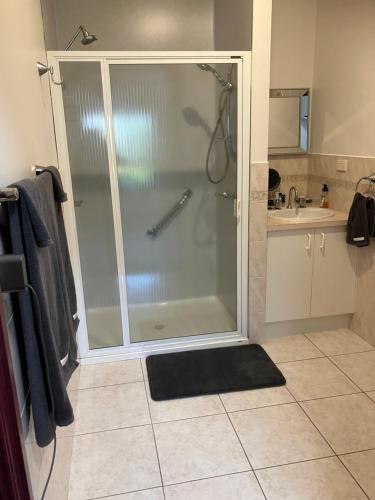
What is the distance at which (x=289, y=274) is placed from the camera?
2.78 metres

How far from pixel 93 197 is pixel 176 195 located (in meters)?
0.67

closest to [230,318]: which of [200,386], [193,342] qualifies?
[193,342]

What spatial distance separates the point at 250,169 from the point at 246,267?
0.67 meters

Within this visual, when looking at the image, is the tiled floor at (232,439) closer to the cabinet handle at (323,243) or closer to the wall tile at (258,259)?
the wall tile at (258,259)

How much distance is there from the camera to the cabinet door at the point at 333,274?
2762mm

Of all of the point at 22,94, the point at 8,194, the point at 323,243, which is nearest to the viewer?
the point at 8,194

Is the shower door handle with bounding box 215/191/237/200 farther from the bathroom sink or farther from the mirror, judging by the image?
the mirror

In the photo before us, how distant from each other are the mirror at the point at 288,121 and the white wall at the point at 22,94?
176 cm

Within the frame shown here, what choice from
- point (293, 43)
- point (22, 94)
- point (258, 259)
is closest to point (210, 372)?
point (258, 259)

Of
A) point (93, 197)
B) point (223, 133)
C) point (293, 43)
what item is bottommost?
point (93, 197)

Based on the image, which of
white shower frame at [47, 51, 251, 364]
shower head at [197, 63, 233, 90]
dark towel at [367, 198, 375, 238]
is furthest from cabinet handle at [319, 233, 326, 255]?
shower head at [197, 63, 233, 90]

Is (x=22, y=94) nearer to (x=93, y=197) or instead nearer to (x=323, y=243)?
(x=93, y=197)

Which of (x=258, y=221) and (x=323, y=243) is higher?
(x=258, y=221)

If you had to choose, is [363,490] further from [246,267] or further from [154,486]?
[246,267]
